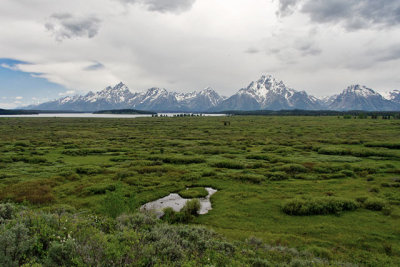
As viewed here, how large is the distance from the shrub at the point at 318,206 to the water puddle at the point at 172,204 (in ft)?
21.1

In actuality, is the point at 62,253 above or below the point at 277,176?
above

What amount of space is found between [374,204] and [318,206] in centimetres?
484

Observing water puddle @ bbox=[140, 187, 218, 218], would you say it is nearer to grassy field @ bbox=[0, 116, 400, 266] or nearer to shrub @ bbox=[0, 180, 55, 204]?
grassy field @ bbox=[0, 116, 400, 266]

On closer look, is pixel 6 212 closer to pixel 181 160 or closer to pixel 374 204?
pixel 374 204

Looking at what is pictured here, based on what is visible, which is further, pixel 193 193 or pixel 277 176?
pixel 277 176

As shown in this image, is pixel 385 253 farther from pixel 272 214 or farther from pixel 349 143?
pixel 349 143

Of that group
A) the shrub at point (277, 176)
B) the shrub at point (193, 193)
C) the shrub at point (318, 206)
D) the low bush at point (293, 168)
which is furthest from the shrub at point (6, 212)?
the low bush at point (293, 168)

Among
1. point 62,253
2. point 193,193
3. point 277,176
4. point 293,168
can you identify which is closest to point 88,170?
point 193,193

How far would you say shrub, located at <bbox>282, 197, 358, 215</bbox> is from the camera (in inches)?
685

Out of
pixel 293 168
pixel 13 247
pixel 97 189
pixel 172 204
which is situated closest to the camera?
pixel 13 247

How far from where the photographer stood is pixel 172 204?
2002cm

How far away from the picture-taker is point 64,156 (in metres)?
41.5

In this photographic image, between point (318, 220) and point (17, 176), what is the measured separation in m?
32.4

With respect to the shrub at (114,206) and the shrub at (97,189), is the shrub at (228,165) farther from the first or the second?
the shrub at (114,206)
